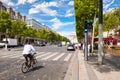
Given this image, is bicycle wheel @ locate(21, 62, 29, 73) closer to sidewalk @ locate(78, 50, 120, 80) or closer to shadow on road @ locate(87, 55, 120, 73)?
sidewalk @ locate(78, 50, 120, 80)

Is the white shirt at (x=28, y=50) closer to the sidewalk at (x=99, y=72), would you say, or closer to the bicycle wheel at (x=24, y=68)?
the bicycle wheel at (x=24, y=68)

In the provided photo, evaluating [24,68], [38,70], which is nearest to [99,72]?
[38,70]

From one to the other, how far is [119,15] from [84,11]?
110 feet

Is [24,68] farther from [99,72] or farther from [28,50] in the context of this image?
[99,72]

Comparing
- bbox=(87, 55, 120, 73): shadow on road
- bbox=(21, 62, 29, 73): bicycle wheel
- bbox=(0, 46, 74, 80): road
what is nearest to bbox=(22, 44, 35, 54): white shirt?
bbox=(21, 62, 29, 73): bicycle wheel

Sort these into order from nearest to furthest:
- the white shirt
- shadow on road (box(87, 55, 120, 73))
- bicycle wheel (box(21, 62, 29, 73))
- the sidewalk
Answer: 1. the sidewalk
2. bicycle wheel (box(21, 62, 29, 73))
3. the white shirt
4. shadow on road (box(87, 55, 120, 73))

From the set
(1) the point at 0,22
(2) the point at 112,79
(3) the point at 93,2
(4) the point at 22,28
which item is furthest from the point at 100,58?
(4) the point at 22,28

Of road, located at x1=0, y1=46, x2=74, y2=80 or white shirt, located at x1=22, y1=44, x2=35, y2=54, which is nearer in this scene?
road, located at x1=0, y1=46, x2=74, y2=80

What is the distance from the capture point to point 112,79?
10297mm

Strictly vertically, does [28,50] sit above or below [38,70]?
above

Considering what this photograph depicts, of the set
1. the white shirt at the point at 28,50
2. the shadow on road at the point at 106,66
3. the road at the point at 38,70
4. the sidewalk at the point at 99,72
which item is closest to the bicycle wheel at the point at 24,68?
the road at the point at 38,70

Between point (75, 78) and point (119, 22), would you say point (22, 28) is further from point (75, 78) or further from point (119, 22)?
point (75, 78)

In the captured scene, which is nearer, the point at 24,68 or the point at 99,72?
the point at 99,72

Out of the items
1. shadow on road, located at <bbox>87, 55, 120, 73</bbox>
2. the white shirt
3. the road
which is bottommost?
the road
